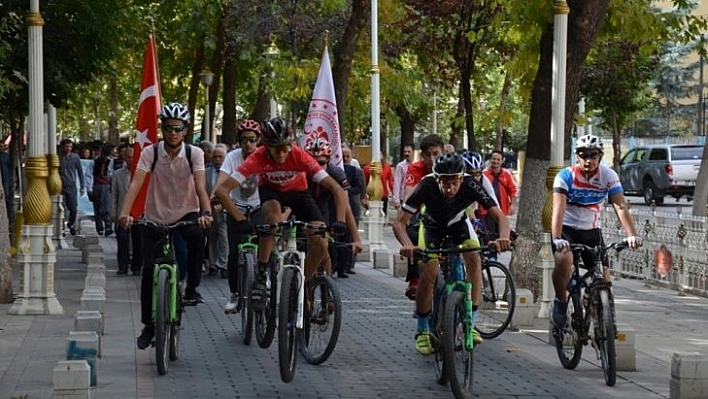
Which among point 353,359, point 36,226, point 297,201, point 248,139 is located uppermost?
point 248,139

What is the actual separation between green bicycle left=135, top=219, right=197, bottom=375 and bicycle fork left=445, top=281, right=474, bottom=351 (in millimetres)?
2041

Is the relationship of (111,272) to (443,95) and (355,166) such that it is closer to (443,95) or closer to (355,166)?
(355,166)

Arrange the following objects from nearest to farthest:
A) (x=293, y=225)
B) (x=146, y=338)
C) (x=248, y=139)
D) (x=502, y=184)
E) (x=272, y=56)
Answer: (x=293, y=225)
(x=146, y=338)
(x=248, y=139)
(x=502, y=184)
(x=272, y=56)

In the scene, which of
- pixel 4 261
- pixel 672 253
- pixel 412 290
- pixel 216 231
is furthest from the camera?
pixel 216 231

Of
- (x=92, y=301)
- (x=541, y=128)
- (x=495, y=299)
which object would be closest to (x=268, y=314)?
(x=92, y=301)

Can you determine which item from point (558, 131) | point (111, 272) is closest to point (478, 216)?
point (558, 131)

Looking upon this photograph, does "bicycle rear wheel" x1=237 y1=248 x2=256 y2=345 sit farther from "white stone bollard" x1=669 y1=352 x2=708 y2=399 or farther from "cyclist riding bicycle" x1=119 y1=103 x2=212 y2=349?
"white stone bollard" x1=669 y1=352 x2=708 y2=399

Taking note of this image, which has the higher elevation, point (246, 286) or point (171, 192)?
point (171, 192)

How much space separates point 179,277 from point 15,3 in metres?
9.93

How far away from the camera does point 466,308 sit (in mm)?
9820

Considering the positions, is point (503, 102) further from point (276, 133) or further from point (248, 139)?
point (276, 133)

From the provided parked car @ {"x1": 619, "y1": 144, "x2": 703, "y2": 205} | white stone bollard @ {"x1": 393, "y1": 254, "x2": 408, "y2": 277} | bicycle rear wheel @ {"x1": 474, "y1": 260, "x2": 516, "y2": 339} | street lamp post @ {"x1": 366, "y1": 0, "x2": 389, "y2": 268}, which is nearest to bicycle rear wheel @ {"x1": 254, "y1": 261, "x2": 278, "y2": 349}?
bicycle rear wheel @ {"x1": 474, "y1": 260, "x2": 516, "y2": 339}

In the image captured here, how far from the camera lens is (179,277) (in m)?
11.3

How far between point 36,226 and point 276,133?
4598mm
